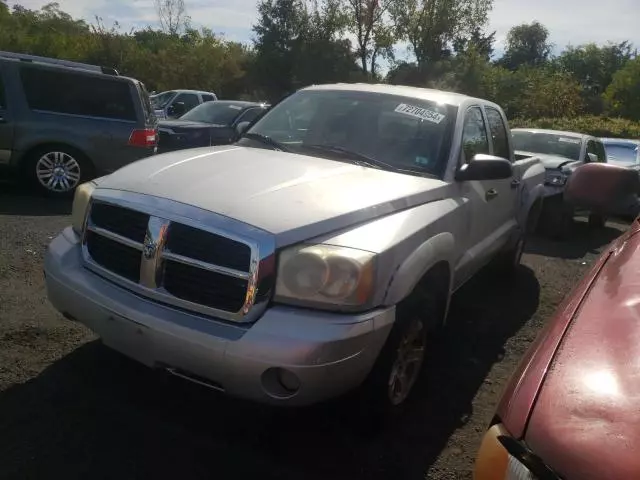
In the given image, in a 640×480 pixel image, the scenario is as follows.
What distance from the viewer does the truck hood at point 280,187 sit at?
2.82m

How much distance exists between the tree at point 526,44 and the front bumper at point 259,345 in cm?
8295

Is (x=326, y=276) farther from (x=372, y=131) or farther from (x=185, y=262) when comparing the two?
(x=372, y=131)

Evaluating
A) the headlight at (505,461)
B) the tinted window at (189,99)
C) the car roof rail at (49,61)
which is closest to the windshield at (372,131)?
the headlight at (505,461)

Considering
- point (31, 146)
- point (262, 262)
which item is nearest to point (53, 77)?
point (31, 146)

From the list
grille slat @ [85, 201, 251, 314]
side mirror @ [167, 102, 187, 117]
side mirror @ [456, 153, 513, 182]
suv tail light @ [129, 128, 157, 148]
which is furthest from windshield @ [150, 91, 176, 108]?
grille slat @ [85, 201, 251, 314]

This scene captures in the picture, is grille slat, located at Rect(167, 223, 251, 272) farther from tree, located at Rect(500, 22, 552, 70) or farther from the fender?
tree, located at Rect(500, 22, 552, 70)

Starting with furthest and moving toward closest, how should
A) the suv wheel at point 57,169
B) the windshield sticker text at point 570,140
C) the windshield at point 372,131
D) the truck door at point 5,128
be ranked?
the windshield sticker text at point 570,140, the suv wheel at point 57,169, the truck door at point 5,128, the windshield at point 372,131

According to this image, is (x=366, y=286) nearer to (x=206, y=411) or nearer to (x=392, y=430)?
(x=392, y=430)

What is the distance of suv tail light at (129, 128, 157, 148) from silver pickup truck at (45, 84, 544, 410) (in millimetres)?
5027

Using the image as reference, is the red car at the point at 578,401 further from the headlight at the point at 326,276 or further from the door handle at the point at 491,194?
the door handle at the point at 491,194

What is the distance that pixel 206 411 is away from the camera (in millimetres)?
3262

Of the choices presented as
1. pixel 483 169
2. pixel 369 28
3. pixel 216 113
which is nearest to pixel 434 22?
pixel 369 28

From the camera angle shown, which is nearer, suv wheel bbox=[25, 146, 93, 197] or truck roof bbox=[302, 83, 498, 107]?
truck roof bbox=[302, 83, 498, 107]

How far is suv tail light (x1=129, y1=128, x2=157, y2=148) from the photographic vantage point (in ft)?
27.9
